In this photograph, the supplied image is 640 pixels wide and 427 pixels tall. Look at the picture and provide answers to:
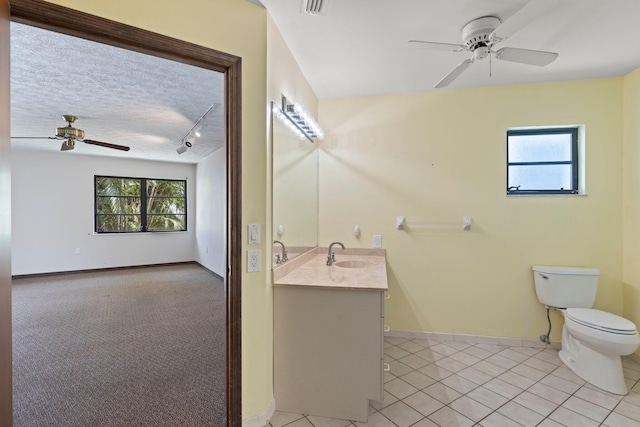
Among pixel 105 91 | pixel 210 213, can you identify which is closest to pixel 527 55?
pixel 105 91

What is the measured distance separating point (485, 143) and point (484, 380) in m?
2.05

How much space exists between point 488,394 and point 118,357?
298cm

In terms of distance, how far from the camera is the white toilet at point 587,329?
6.75ft

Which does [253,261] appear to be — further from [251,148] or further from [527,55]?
[527,55]

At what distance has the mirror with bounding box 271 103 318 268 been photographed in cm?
201

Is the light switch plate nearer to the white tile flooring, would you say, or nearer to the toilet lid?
the white tile flooring

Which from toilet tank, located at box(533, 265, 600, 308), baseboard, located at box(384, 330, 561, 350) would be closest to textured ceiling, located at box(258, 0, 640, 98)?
toilet tank, located at box(533, 265, 600, 308)

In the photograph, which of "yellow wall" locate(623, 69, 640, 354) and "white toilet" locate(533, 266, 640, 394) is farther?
"yellow wall" locate(623, 69, 640, 354)

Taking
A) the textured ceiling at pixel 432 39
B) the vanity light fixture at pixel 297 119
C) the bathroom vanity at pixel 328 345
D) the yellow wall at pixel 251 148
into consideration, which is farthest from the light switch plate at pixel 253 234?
the textured ceiling at pixel 432 39

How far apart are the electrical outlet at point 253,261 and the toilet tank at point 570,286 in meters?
2.52

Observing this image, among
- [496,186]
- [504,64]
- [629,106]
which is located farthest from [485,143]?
[629,106]

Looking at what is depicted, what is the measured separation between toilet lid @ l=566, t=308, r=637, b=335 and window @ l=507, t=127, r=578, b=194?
1.07 metres

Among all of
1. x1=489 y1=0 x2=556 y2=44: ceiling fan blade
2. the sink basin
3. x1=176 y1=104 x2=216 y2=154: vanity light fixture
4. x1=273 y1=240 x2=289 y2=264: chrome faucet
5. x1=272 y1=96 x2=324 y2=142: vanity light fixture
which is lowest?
the sink basin

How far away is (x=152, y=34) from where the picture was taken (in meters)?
1.40
